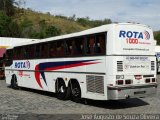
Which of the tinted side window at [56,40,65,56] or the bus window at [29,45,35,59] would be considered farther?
the bus window at [29,45,35,59]

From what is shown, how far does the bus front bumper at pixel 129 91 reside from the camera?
42.7 ft

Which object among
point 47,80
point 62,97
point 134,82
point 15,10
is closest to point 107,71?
point 134,82

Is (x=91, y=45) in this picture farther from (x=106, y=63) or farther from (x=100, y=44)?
(x=106, y=63)

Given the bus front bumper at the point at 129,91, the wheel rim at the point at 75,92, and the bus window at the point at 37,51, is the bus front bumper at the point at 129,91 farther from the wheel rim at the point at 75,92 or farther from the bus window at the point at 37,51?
the bus window at the point at 37,51

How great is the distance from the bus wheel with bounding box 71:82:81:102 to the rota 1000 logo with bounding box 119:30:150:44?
3.13 meters

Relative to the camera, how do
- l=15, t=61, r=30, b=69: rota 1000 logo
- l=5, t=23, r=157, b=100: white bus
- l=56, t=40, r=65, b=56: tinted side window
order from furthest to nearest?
1. l=15, t=61, r=30, b=69: rota 1000 logo
2. l=56, t=40, r=65, b=56: tinted side window
3. l=5, t=23, r=157, b=100: white bus

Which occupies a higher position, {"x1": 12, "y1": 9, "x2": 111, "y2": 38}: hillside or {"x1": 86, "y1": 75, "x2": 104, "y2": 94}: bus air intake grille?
{"x1": 12, "y1": 9, "x2": 111, "y2": 38}: hillside

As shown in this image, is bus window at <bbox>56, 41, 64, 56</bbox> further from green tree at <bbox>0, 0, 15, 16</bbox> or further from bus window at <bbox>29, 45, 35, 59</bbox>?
green tree at <bbox>0, 0, 15, 16</bbox>

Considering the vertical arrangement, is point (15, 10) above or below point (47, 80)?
above

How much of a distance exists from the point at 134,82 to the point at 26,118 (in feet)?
14.1

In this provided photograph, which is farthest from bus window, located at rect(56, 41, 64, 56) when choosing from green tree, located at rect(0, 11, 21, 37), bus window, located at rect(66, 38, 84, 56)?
green tree, located at rect(0, 11, 21, 37)

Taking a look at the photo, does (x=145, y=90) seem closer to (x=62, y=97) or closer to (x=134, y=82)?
(x=134, y=82)

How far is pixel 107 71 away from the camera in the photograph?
13281 mm

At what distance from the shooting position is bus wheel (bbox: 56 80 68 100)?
1633 centimetres
